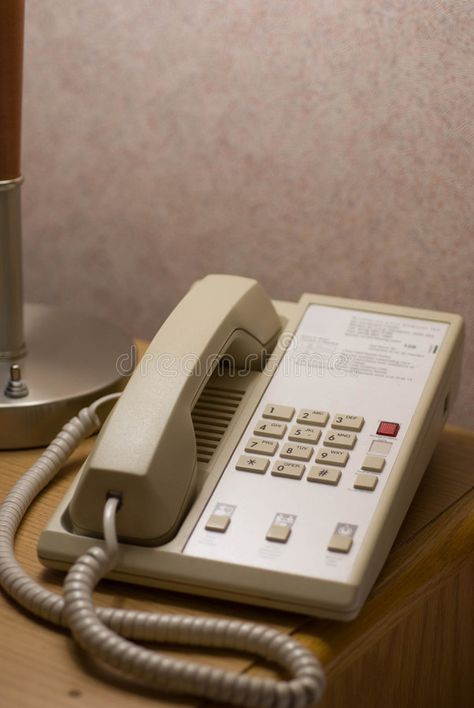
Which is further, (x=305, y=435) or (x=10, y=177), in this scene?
(x=10, y=177)

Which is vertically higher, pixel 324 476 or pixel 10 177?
pixel 10 177

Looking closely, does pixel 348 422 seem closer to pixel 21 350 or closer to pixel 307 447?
pixel 307 447

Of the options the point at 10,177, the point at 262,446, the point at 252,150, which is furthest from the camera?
the point at 252,150

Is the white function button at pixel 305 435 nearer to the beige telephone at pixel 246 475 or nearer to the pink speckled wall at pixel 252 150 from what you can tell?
the beige telephone at pixel 246 475

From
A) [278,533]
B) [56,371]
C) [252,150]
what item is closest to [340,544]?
[278,533]

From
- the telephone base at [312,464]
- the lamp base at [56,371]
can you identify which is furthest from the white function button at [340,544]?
the lamp base at [56,371]

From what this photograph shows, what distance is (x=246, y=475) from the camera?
0.59m

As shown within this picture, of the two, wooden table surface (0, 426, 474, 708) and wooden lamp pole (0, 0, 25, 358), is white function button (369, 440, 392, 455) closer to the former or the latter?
wooden table surface (0, 426, 474, 708)

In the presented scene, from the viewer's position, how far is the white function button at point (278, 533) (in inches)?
21.0

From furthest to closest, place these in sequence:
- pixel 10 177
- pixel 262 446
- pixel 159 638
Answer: pixel 10 177
pixel 262 446
pixel 159 638

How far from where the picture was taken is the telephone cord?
1.48 feet

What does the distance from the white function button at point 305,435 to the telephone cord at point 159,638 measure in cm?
13

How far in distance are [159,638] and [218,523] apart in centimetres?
8

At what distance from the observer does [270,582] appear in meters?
0.52
